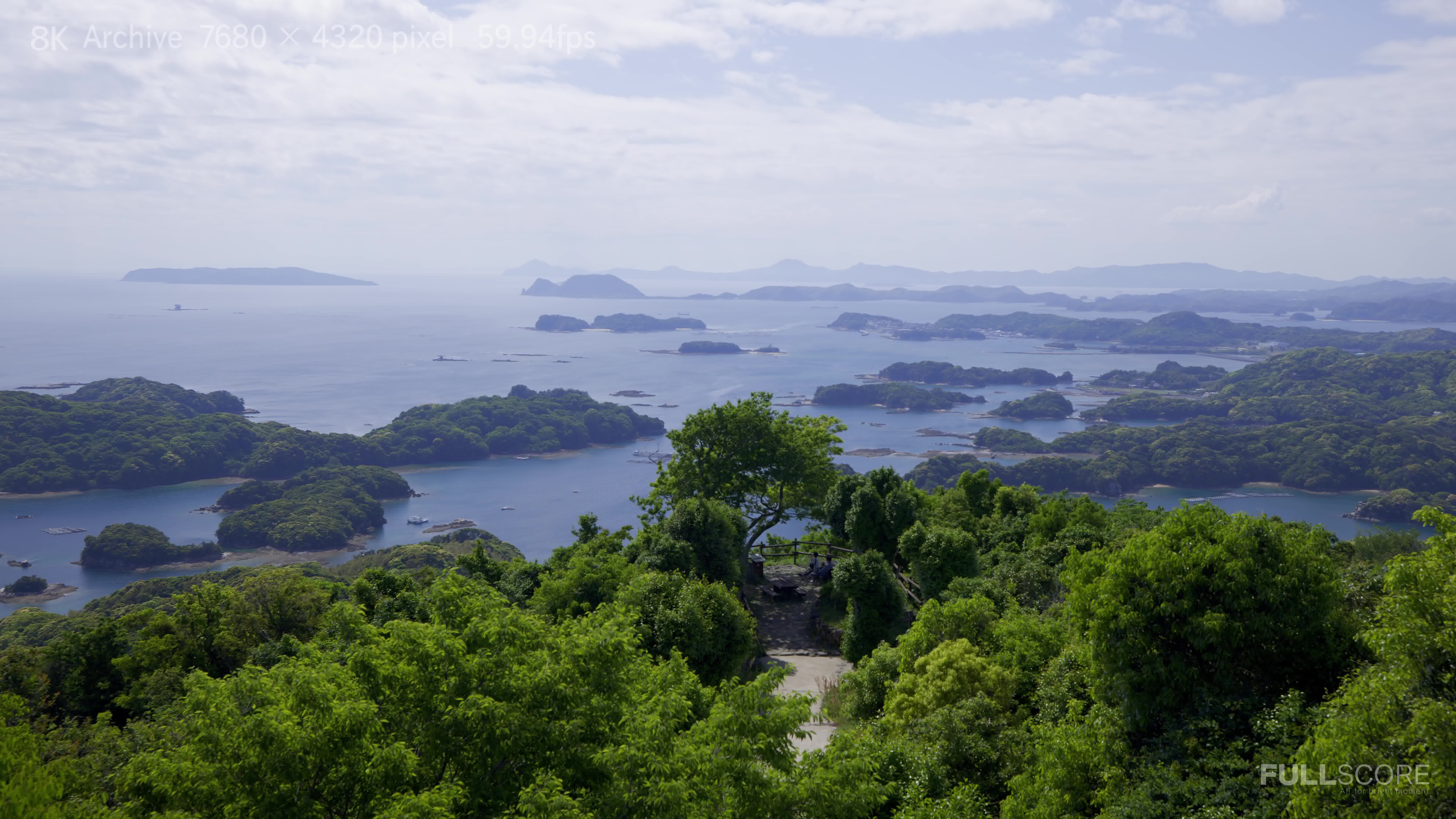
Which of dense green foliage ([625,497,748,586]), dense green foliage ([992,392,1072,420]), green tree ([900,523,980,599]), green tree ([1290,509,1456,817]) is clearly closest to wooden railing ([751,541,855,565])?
green tree ([900,523,980,599])

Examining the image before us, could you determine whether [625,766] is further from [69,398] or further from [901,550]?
[69,398]

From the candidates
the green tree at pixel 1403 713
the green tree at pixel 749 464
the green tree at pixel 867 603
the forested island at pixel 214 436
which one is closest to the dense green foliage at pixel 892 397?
the forested island at pixel 214 436

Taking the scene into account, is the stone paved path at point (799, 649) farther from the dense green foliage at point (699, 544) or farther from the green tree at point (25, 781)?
the green tree at point (25, 781)

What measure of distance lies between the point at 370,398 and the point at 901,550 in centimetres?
11766

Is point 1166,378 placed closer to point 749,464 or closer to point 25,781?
point 749,464

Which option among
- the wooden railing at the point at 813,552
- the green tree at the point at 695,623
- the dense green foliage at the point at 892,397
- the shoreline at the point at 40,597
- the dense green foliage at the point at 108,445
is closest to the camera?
the green tree at the point at 695,623

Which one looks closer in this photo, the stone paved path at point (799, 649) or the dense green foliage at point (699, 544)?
the stone paved path at point (799, 649)

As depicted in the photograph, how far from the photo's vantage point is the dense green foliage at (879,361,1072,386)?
139 m

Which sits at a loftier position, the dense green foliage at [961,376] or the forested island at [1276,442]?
the dense green foliage at [961,376]

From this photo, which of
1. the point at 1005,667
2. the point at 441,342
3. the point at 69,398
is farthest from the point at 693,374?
the point at 1005,667

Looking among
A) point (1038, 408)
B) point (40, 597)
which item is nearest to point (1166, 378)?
point (1038, 408)

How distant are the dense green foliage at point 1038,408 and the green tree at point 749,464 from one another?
96779 millimetres

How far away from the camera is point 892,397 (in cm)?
12144

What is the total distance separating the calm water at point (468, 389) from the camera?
69875 mm
